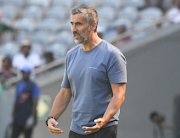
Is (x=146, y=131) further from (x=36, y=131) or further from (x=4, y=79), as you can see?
(x=4, y=79)

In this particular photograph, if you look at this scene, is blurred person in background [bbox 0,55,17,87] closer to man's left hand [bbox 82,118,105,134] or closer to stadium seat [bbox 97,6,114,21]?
stadium seat [bbox 97,6,114,21]

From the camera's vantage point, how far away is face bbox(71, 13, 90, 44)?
121 inches

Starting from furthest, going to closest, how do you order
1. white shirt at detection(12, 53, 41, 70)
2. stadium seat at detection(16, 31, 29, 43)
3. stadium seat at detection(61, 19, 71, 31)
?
stadium seat at detection(16, 31, 29, 43) → stadium seat at detection(61, 19, 71, 31) → white shirt at detection(12, 53, 41, 70)

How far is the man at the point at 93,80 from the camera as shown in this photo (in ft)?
9.93

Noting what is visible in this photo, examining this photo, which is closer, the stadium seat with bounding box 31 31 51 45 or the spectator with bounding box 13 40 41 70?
the spectator with bounding box 13 40 41 70

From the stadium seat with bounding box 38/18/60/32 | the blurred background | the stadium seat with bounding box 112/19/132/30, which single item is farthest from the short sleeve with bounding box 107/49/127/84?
the stadium seat with bounding box 38/18/60/32

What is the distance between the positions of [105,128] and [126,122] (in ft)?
18.1

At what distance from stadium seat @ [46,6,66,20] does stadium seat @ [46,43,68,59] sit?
185 cm

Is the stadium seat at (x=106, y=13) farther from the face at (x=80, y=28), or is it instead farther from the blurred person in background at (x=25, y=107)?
the face at (x=80, y=28)

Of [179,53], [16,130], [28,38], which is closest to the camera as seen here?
[16,130]

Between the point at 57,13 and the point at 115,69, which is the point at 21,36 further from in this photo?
the point at 115,69

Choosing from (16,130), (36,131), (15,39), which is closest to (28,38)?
(15,39)

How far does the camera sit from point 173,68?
8383mm

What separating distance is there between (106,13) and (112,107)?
30.5 feet
